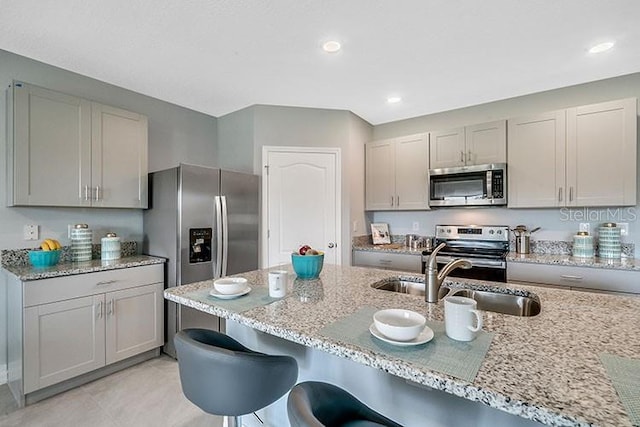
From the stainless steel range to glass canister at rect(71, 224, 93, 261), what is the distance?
3160 millimetres

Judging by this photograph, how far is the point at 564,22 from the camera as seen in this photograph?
1938 mm

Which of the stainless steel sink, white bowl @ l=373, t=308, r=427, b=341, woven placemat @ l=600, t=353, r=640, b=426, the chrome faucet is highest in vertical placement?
the chrome faucet

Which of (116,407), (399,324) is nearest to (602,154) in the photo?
(399,324)

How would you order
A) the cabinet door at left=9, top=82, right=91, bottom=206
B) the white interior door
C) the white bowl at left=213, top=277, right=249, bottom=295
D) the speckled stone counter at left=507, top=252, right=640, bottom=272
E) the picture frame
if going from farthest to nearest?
1. the picture frame
2. the white interior door
3. the speckled stone counter at left=507, top=252, right=640, bottom=272
4. the cabinet door at left=9, top=82, right=91, bottom=206
5. the white bowl at left=213, top=277, right=249, bottom=295

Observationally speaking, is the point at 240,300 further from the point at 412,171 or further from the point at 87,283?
the point at 412,171

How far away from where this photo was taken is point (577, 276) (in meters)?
2.42

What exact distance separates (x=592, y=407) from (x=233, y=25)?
96.0 inches

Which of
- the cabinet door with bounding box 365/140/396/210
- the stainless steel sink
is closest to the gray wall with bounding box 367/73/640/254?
the cabinet door with bounding box 365/140/396/210

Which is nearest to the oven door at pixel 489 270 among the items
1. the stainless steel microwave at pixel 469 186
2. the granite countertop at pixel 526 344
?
the stainless steel microwave at pixel 469 186

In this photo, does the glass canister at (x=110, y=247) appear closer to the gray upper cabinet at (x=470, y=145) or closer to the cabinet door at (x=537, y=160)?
the gray upper cabinet at (x=470, y=145)

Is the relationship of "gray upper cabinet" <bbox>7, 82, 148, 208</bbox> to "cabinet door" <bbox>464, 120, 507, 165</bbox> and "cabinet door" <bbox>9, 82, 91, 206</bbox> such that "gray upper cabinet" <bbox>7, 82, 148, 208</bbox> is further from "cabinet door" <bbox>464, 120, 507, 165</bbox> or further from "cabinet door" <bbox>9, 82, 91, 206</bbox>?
"cabinet door" <bbox>464, 120, 507, 165</bbox>

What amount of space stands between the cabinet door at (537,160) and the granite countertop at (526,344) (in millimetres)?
1731

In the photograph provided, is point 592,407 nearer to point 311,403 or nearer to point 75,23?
point 311,403

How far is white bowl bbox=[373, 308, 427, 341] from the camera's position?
0.87 meters
